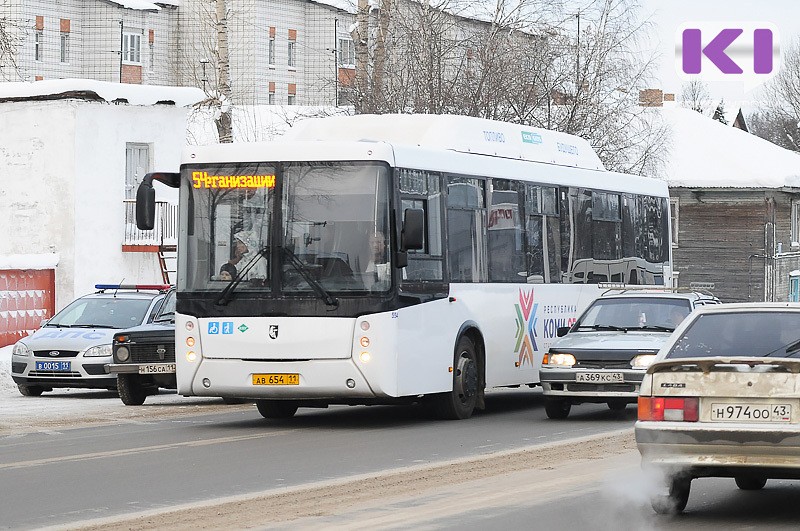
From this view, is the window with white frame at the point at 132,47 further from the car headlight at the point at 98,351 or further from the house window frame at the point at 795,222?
the car headlight at the point at 98,351

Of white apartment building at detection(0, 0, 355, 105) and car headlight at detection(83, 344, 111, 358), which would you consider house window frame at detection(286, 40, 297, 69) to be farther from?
car headlight at detection(83, 344, 111, 358)

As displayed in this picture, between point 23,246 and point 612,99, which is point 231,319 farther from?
point 612,99

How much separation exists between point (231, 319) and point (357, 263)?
5.05 ft

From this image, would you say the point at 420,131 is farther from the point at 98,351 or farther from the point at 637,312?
the point at 98,351

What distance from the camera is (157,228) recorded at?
3953 centimetres

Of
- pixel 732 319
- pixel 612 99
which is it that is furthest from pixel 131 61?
pixel 732 319

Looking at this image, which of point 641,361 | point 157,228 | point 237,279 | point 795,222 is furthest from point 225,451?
point 795,222

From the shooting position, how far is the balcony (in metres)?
38.3

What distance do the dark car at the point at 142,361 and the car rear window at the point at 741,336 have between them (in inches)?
490

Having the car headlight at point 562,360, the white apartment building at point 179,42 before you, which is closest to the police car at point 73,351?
the car headlight at point 562,360

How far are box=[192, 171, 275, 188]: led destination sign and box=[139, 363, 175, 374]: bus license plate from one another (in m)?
5.05

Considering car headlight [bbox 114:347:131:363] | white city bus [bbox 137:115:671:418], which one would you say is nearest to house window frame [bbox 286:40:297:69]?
car headlight [bbox 114:347:131:363]

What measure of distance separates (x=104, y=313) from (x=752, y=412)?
675 inches

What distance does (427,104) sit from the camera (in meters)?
40.5
